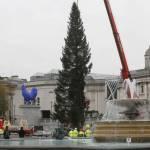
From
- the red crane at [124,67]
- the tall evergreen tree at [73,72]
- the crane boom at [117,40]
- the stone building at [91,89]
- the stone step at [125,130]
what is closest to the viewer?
the stone step at [125,130]

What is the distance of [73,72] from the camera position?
77562 millimetres

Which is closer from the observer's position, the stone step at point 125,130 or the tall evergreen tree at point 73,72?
the stone step at point 125,130

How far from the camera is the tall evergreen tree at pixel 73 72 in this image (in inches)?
3009

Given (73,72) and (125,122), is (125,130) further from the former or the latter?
(73,72)

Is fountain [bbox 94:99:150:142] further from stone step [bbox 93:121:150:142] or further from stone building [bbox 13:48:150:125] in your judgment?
stone building [bbox 13:48:150:125]

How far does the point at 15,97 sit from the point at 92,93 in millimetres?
20355

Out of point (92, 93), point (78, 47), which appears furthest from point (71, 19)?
point (92, 93)

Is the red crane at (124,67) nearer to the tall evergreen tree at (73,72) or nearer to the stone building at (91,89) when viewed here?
the tall evergreen tree at (73,72)

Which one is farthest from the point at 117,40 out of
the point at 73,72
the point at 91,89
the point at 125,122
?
the point at 91,89

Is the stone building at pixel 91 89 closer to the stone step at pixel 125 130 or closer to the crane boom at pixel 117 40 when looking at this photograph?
the crane boom at pixel 117 40

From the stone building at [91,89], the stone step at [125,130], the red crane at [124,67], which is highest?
the stone building at [91,89]

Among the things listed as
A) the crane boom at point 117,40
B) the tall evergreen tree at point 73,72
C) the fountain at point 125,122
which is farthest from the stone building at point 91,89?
the fountain at point 125,122

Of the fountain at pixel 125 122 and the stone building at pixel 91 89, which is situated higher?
the stone building at pixel 91 89

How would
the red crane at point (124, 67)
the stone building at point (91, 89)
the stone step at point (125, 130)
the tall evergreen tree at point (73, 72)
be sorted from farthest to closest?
the stone building at point (91, 89)
the tall evergreen tree at point (73, 72)
the red crane at point (124, 67)
the stone step at point (125, 130)
